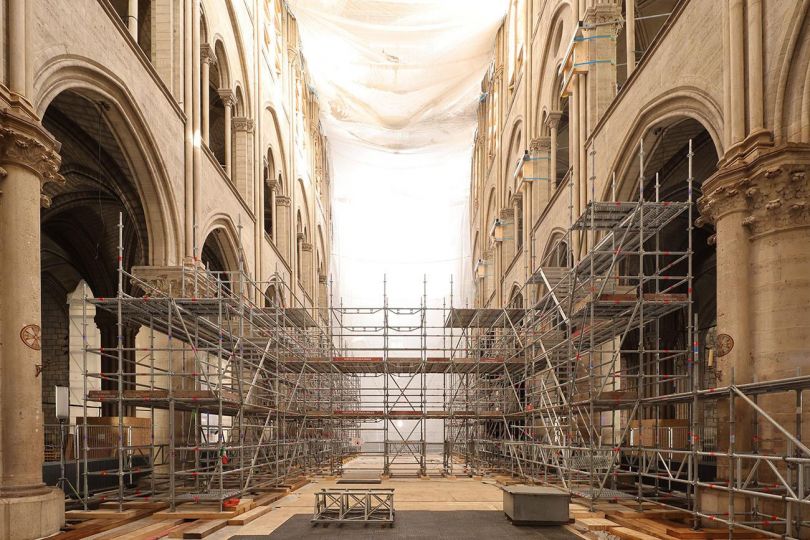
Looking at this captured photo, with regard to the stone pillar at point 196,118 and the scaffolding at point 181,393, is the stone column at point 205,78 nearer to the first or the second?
the stone pillar at point 196,118

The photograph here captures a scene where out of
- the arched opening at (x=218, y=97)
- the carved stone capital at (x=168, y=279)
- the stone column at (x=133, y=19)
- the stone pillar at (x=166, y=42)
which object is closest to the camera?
the carved stone capital at (x=168, y=279)

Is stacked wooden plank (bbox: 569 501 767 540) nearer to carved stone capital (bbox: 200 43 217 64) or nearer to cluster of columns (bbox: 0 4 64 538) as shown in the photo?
cluster of columns (bbox: 0 4 64 538)

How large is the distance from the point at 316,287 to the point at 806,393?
36257mm

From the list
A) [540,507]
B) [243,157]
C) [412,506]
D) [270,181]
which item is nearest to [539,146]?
[243,157]

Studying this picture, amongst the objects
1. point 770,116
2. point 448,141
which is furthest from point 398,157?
point 770,116

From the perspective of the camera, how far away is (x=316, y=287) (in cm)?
4503

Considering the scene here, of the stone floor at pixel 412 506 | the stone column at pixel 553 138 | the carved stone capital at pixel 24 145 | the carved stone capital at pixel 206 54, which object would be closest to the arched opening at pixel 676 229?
the stone column at pixel 553 138

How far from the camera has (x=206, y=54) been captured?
20.9 metres

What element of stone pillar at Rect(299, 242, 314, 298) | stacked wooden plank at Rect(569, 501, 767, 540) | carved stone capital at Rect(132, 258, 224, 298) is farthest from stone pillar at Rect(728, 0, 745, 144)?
stone pillar at Rect(299, 242, 314, 298)

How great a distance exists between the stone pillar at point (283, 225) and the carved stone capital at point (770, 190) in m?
24.0

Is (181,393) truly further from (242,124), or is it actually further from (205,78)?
(242,124)

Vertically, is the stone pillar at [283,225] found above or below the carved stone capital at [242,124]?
below

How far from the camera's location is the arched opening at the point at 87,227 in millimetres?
17312

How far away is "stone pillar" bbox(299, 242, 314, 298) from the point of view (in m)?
42.0
